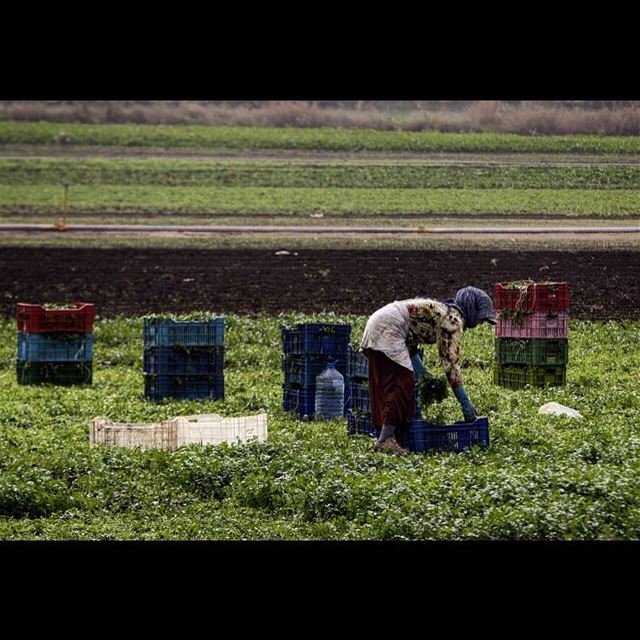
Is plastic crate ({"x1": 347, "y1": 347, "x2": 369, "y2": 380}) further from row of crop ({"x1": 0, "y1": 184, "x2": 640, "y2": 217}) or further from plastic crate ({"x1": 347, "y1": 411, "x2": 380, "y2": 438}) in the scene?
row of crop ({"x1": 0, "y1": 184, "x2": 640, "y2": 217})

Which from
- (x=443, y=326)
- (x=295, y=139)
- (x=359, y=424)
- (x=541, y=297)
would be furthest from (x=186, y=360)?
(x=295, y=139)

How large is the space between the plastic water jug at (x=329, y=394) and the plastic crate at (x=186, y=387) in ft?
6.11

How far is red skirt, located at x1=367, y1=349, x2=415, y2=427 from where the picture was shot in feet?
38.1

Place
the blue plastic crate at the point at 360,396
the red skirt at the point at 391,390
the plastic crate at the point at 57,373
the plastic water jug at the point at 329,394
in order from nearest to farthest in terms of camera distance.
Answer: the red skirt at the point at 391,390, the blue plastic crate at the point at 360,396, the plastic water jug at the point at 329,394, the plastic crate at the point at 57,373

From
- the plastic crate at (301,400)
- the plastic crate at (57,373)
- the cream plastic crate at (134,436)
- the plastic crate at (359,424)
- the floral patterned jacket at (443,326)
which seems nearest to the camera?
the floral patterned jacket at (443,326)

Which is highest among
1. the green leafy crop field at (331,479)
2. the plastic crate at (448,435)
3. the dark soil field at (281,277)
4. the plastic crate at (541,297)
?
the dark soil field at (281,277)

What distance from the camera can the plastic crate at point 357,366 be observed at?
1295 centimetres

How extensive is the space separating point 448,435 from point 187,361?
484 cm

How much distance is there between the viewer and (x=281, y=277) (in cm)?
2312

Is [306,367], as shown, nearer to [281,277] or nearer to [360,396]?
[360,396]

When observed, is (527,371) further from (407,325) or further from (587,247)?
(407,325)

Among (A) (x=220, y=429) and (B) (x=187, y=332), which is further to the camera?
(B) (x=187, y=332)

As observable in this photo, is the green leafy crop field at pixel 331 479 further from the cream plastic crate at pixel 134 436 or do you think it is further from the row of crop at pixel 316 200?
the row of crop at pixel 316 200

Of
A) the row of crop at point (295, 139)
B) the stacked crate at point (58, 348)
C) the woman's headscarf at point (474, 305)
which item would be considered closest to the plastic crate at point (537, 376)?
the row of crop at point (295, 139)
